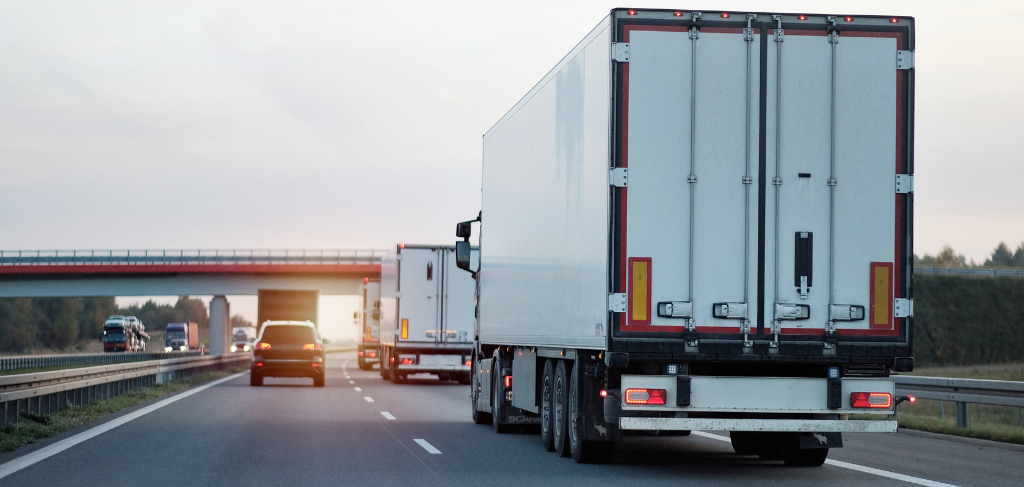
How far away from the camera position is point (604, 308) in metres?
9.63

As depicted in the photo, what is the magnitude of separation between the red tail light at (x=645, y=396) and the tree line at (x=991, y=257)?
409 ft

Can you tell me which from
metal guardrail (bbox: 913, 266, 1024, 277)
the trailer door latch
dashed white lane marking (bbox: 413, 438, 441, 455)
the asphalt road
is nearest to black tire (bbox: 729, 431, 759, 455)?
the asphalt road

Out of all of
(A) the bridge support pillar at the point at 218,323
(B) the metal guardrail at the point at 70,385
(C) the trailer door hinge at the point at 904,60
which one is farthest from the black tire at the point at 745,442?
(A) the bridge support pillar at the point at 218,323

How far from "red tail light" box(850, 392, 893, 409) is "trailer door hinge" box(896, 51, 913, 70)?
8.98 feet

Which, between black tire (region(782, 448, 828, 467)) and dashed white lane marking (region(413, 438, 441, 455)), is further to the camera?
dashed white lane marking (region(413, 438, 441, 455))

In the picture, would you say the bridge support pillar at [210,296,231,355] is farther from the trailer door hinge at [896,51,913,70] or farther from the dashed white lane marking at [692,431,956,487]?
the trailer door hinge at [896,51,913,70]

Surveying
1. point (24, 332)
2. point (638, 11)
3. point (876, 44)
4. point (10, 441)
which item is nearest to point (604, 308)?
point (638, 11)

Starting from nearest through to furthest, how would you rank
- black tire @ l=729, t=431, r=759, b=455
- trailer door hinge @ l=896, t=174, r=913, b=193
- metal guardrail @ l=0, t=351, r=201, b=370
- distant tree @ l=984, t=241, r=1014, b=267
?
trailer door hinge @ l=896, t=174, r=913, b=193, black tire @ l=729, t=431, r=759, b=455, metal guardrail @ l=0, t=351, r=201, b=370, distant tree @ l=984, t=241, r=1014, b=267

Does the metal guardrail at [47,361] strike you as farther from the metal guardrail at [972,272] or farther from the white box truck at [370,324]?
the metal guardrail at [972,272]

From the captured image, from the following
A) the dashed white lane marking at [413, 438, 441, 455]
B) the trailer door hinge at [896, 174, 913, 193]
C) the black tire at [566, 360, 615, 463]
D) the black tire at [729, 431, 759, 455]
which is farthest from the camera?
the black tire at [729, 431, 759, 455]

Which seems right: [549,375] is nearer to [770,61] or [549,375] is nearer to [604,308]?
[604,308]

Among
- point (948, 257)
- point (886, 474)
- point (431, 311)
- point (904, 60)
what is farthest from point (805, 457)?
point (948, 257)

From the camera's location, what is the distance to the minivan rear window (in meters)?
28.4

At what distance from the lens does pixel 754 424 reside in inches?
380
